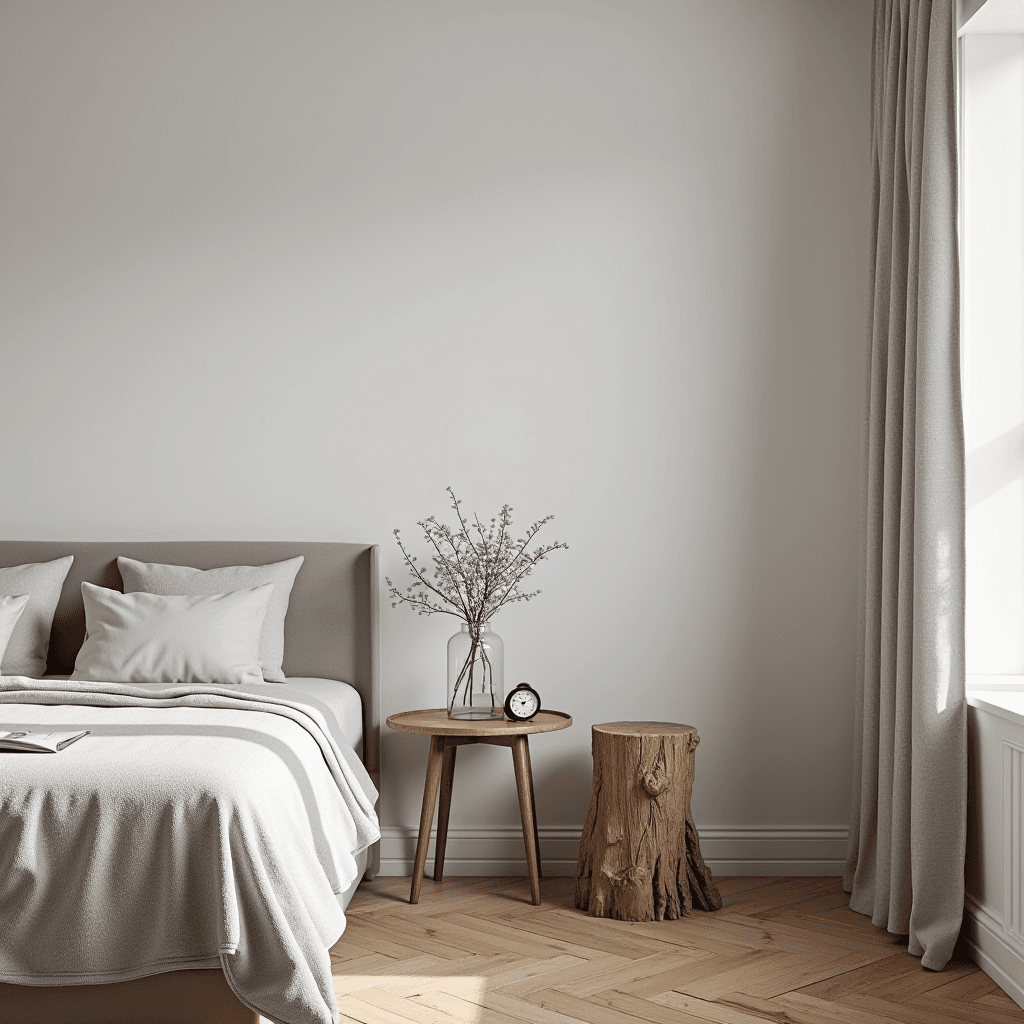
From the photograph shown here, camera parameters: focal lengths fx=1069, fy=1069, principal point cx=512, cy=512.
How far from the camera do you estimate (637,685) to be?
362 centimetres

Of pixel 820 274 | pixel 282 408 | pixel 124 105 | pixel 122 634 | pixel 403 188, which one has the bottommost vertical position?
pixel 122 634

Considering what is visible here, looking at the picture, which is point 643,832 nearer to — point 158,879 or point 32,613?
point 158,879

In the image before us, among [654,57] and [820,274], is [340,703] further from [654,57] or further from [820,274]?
[654,57]

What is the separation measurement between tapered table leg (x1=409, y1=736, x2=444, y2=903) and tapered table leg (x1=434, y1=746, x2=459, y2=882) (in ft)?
0.40

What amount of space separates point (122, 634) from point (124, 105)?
186 cm

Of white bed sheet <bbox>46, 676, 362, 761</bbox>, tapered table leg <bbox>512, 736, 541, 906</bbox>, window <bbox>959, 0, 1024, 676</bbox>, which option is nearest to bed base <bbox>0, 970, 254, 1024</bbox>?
white bed sheet <bbox>46, 676, 362, 761</bbox>

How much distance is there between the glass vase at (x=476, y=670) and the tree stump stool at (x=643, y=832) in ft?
1.38

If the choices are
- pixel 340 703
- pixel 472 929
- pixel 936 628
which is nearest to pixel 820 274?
pixel 936 628

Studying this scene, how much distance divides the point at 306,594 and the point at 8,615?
0.90m

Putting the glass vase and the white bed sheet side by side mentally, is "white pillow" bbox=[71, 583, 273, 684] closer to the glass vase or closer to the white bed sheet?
the white bed sheet

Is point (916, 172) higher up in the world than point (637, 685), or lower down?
higher up

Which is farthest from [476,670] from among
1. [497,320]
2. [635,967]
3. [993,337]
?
[993,337]

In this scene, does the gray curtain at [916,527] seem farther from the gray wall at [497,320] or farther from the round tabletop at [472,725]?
the round tabletop at [472,725]

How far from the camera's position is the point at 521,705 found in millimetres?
3256
